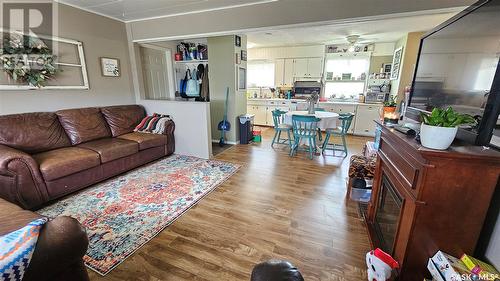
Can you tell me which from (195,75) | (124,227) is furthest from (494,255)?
(195,75)

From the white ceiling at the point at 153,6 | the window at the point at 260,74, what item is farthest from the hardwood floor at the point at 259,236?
the window at the point at 260,74

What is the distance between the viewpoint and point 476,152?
976 millimetres

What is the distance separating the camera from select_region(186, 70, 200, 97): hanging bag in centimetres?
489

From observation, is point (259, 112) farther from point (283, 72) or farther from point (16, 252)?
point (16, 252)

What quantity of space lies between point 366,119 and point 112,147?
5.44m

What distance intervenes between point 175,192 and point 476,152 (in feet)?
8.37

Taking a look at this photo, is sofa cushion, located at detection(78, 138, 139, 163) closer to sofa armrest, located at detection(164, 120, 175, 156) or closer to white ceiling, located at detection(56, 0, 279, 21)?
sofa armrest, located at detection(164, 120, 175, 156)

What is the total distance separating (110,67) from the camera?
11.8 feet

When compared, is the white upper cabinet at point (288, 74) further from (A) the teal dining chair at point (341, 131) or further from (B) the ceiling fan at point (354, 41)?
(A) the teal dining chair at point (341, 131)

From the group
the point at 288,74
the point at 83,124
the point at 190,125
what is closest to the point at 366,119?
the point at 288,74

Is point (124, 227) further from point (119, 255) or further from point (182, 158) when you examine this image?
point (182, 158)

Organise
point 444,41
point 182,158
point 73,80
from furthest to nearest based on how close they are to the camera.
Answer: point 182,158
point 73,80
point 444,41

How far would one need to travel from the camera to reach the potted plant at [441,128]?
1.00 m

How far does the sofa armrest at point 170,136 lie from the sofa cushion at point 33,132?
1.29 meters
